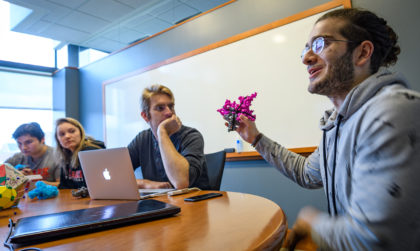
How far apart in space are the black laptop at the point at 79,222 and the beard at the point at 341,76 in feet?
2.36

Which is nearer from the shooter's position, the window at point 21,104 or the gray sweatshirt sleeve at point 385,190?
the gray sweatshirt sleeve at point 385,190

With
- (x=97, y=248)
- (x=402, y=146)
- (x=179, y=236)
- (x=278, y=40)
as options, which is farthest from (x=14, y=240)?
(x=278, y=40)

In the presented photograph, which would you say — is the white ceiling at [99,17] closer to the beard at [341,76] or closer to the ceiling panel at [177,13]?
the ceiling panel at [177,13]

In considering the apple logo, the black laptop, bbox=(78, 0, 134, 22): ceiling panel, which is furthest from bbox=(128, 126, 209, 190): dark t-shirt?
bbox=(78, 0, 134, 22): ceiling panel

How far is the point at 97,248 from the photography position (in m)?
0.55

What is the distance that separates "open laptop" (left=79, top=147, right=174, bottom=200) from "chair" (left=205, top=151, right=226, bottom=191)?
505 millimetres

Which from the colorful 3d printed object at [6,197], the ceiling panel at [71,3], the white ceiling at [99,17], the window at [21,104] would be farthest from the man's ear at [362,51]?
the window at [21,104]

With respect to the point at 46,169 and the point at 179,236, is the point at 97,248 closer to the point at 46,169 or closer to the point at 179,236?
the point at 179,236

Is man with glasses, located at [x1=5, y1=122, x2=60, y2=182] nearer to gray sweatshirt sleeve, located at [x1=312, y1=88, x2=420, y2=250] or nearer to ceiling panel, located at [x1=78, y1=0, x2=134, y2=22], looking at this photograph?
ceiling panel, located at [x1=78, y1=0, x2=134, y2=22]

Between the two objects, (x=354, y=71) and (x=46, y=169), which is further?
(x=46, y=169)

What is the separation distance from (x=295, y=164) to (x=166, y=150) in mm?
693

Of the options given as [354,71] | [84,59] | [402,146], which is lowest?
[402,146]

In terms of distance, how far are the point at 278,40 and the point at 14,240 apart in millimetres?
2501

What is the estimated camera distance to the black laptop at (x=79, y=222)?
61cm
